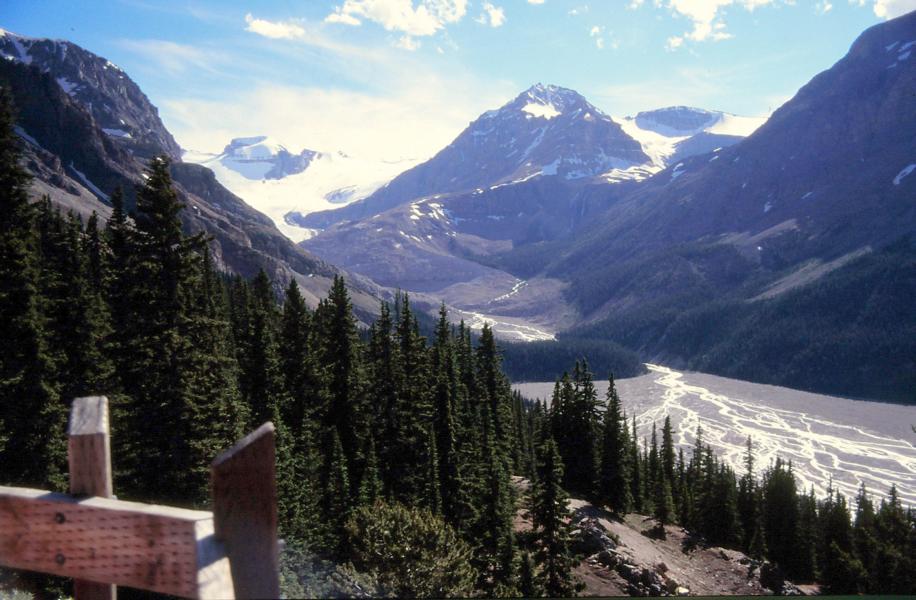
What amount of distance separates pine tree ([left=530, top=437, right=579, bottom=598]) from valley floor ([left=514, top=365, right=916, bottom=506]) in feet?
239

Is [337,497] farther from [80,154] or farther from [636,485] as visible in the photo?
[80,154]

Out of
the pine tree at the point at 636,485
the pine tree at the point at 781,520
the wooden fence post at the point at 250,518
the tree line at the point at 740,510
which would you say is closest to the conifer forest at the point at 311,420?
the tree line at the point at 740,510

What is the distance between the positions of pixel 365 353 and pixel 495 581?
1871 centimetres

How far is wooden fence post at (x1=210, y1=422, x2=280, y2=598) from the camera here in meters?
2.41

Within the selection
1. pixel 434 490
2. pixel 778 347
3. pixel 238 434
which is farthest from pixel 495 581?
pixel 778 347

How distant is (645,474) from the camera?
57.9 m

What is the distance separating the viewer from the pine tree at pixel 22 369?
13359 mm

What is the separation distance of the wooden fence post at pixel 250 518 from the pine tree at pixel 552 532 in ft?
63.4

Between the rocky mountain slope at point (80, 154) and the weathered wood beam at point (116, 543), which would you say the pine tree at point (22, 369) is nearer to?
the weathered wood beam at point (116, 543)

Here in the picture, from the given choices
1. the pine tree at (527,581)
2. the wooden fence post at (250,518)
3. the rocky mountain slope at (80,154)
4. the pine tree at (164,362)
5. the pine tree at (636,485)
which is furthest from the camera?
the rocky mountain slope at (80,154)

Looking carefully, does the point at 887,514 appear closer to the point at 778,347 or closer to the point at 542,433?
the point at 542,433

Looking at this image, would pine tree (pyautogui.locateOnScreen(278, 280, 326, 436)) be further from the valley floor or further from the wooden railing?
the valley floor

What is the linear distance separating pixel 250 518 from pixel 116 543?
730 millimetres

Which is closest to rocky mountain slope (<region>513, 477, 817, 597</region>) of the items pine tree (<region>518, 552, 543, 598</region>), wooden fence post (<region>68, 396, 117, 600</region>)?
pine tree (<region>518, 552, 543, 598</region>)
